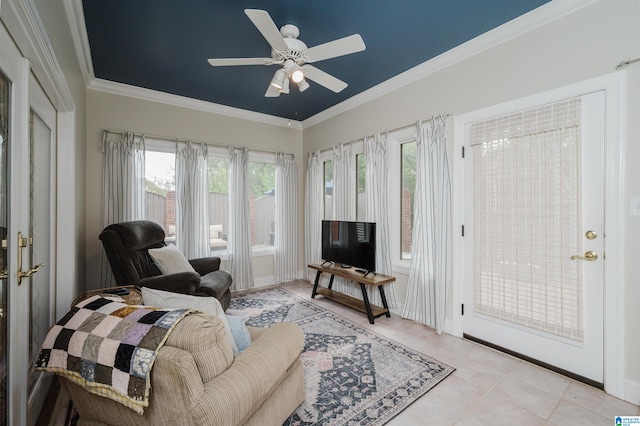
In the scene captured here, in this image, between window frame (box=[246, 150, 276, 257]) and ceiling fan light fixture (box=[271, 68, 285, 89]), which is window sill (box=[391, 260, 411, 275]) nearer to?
window frame (box=[246, 150, 276, 257])

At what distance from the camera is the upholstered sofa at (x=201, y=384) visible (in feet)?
3.37

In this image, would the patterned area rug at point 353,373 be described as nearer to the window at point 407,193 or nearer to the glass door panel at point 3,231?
the window at point 407,193

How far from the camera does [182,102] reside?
12.9 feet

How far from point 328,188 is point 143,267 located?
9.12 feet

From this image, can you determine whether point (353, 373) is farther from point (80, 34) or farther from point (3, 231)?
point (80, 34)

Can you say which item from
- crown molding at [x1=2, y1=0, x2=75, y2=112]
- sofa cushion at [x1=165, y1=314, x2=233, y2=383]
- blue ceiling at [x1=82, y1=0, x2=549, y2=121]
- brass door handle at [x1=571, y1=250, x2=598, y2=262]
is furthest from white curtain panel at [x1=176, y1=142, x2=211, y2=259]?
brass door handle at [x1=571, y1=250, x2=598, y2=262]

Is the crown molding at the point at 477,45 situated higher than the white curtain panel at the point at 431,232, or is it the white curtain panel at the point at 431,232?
the crown molding at the point at 477,45

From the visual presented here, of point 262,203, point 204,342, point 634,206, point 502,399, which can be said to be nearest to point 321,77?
point 204,342

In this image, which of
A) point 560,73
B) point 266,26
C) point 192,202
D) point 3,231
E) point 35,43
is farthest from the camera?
point 192,202

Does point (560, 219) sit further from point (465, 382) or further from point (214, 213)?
point (214, 213)

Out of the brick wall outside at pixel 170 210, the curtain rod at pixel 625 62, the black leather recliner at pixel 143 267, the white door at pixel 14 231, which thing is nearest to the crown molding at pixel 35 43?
the white door at pixel 14 231

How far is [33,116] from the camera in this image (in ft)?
5.79

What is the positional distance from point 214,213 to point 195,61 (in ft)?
6.68

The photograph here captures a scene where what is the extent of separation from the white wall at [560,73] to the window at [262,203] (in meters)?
2.29
